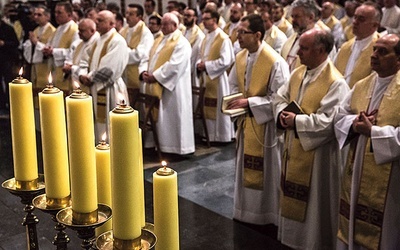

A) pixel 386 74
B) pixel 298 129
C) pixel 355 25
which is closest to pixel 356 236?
pixel 298 129

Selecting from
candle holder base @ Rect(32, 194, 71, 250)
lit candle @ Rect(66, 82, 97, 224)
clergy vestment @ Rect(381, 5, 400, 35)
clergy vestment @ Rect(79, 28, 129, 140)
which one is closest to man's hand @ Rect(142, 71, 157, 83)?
clergy vestment @ Rect(79, 28, 129, 140)

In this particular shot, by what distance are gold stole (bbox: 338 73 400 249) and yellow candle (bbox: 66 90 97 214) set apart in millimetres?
2572

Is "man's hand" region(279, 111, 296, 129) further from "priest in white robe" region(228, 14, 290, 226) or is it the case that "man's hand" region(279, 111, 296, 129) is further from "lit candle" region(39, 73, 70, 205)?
"lit candle" region(39, 73, 70, 205)

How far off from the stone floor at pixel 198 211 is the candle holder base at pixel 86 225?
1725mm

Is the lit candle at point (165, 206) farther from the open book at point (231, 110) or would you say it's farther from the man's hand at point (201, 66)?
the man's hand at point (201, 66)

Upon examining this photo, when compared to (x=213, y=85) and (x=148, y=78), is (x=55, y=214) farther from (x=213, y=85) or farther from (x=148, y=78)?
(x=213, y=85)

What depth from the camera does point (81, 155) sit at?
1.01m

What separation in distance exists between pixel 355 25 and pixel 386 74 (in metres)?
2.00

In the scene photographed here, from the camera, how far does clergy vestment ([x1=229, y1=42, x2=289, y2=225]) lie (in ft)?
14.5

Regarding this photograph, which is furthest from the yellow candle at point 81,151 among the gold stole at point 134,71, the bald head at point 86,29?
the gold stole at point 134,71

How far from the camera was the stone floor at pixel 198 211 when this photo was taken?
3.77m

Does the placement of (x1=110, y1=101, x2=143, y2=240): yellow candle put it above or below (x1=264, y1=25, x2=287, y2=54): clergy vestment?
above

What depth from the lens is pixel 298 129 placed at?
3791 millimetres

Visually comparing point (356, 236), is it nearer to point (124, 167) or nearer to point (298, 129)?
point (298, 129)
